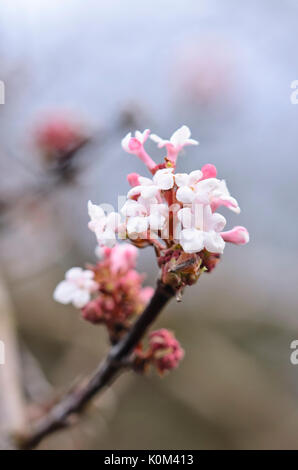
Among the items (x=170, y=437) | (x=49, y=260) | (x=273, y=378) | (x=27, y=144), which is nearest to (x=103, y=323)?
(x=49, y=260)

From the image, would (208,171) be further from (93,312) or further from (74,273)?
(93,312)

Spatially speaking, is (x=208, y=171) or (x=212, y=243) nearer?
(x=212, y=243)

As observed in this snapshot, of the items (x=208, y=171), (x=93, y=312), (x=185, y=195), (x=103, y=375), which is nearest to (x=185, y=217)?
(x=185, y=195)

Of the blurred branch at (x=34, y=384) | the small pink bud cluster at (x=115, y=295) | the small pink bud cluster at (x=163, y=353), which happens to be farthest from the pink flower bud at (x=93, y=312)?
the blurred branch at (x=34, y=384)

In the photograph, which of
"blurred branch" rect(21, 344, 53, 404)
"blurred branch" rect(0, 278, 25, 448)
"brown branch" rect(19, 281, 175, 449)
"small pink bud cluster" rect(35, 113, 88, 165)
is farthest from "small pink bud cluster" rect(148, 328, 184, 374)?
"small pink bud cluster" rect(35, 113, 88, 165)
